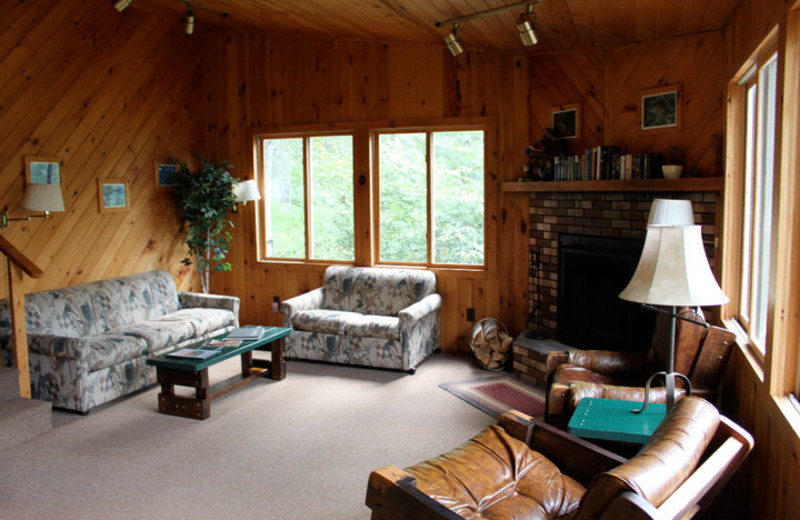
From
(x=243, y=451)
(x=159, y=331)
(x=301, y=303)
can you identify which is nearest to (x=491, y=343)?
(x=301, y=303)

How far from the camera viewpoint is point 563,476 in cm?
244

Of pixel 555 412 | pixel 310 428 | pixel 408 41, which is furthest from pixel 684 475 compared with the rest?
pixel 408 41

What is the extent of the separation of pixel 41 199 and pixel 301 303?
223 centimetres

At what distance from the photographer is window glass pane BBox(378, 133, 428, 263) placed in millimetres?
5984

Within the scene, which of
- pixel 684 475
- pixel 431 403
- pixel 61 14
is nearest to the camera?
pixel 684 475

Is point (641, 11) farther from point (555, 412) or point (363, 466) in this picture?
point (363, 466)

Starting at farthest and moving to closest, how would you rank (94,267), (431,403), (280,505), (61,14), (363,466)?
(94,267) < (61,14) < (431,403) < (363,466) < (280,505)

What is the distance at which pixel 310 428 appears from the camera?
4137 mm

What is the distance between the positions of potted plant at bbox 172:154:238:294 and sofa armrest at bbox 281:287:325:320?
1125 mm

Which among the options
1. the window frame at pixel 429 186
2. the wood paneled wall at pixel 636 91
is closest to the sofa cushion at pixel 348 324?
the window frame at pixel 429 186

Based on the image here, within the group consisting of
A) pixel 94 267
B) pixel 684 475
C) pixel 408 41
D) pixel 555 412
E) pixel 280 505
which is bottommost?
pixel 280 505

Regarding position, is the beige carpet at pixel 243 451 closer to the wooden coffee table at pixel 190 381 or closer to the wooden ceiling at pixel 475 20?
the wooden coffee table at pixel 190 381

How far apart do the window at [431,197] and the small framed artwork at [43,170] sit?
2790 millimetres

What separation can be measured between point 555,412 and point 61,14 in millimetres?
4882
